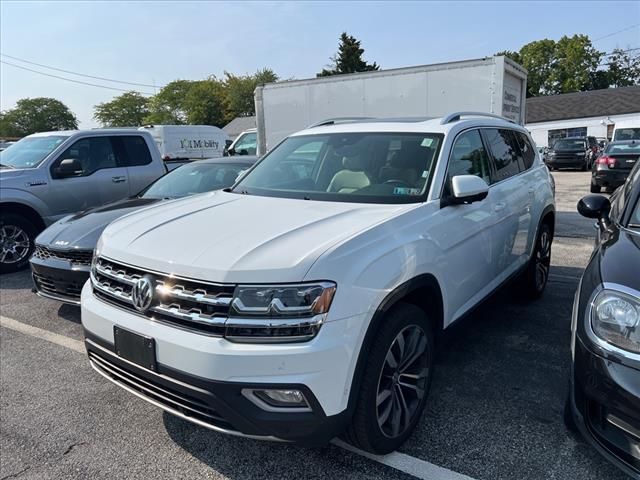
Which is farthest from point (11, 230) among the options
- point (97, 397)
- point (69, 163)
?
point (97, 397)

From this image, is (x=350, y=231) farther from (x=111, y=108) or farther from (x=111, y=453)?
(x=111, y=108)

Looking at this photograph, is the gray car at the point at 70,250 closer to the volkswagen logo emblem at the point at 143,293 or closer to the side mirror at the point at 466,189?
the volkswagen logo emblem at the point at 143,293

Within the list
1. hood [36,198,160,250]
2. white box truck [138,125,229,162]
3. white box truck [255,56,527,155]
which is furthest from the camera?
white box truck [138,125,229,162]

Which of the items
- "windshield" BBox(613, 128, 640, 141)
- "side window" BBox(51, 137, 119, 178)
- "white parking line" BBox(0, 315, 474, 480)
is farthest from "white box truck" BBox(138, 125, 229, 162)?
"windshield" BBox(613, 128, 640, 141)

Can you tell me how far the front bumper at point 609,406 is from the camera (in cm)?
206

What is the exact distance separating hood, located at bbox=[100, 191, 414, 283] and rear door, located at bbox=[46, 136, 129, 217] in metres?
4.41

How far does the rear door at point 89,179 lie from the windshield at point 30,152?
0.28 meters

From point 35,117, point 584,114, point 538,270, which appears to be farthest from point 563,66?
point 35,117

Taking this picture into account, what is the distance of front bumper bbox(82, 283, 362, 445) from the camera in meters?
2.07

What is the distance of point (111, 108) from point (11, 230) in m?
90.8

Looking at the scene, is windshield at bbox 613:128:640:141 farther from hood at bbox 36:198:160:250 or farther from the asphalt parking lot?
hood at bbox 36:198:160:250

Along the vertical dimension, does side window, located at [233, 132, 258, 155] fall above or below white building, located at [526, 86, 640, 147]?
below

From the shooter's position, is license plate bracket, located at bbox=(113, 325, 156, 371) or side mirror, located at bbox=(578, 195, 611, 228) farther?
side mirror, located at bbox=(578, 195, 611, 228)

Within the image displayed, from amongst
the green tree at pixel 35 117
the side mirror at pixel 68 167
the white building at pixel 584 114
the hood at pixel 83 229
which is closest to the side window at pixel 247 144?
the side mirror at pixel 68 167
